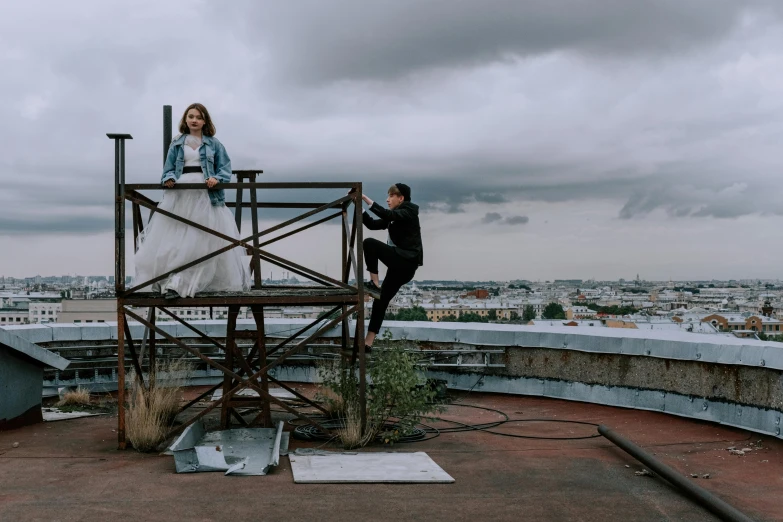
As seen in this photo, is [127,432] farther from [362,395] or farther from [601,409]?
[601,409]

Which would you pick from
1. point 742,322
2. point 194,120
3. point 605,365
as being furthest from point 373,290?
point 742,322

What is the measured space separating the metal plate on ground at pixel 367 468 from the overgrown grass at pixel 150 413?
52.2 inches

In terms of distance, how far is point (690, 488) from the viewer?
5.75 metres

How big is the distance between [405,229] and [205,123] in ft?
7.27

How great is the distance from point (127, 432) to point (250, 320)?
18.7 ft

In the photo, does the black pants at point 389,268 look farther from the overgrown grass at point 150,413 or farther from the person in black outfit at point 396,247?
the overgrown grass at point 150,413

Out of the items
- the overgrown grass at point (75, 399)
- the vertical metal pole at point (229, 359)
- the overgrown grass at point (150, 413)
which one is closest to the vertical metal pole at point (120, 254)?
the overgrown grass at point (150, 413)

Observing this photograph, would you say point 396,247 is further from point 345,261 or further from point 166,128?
point 166,128

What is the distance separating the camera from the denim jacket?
26.5 ft

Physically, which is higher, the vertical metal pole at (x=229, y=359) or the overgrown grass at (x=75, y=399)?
the vertical metal pole at (x=229, y=359)

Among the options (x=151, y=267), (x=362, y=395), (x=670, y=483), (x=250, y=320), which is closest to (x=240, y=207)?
(x=151, y=267)

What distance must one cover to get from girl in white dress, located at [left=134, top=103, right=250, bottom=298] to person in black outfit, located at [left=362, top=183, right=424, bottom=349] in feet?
4.66

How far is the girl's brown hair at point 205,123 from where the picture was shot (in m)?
8.23

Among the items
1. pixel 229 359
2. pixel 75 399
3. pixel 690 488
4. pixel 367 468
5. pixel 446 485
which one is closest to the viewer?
pixel 690 488
